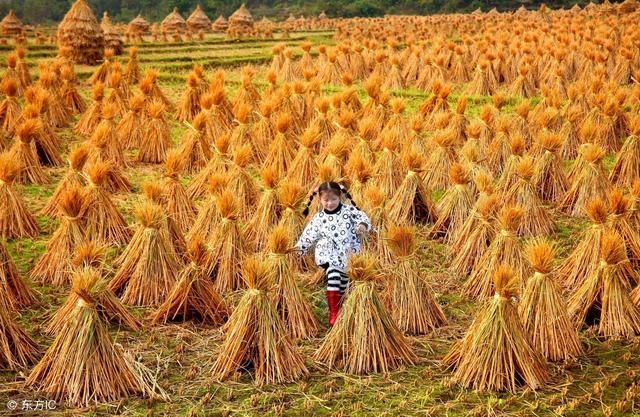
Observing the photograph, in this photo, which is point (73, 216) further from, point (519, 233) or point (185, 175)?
point (519, 233)

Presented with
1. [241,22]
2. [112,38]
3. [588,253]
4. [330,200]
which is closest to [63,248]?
[330,200]

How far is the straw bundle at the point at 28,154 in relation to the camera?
7883 mm

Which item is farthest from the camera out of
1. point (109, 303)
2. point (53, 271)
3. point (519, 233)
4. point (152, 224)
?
point (519, 233)

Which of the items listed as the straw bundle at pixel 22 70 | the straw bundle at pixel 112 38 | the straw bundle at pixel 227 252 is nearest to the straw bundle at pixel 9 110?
the straw bundle at pixel 22 70

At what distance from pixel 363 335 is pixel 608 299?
1.79 meters

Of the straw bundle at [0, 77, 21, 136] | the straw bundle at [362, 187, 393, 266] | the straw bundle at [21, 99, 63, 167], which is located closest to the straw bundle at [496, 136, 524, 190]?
the straw bundle at [362, 187, 393, 266]

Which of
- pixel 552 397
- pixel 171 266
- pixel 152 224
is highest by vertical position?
pixel 152 224

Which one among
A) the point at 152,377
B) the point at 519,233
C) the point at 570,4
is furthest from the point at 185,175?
the point at 570,4

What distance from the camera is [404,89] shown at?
1398 cm

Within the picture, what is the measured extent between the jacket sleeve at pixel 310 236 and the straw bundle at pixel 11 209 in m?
2.63

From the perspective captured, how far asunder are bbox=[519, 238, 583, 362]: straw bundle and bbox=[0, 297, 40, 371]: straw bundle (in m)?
3.03

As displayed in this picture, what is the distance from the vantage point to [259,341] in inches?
174

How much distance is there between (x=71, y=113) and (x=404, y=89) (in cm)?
596

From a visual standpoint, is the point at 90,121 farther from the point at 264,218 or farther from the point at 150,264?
the point at 150,264
